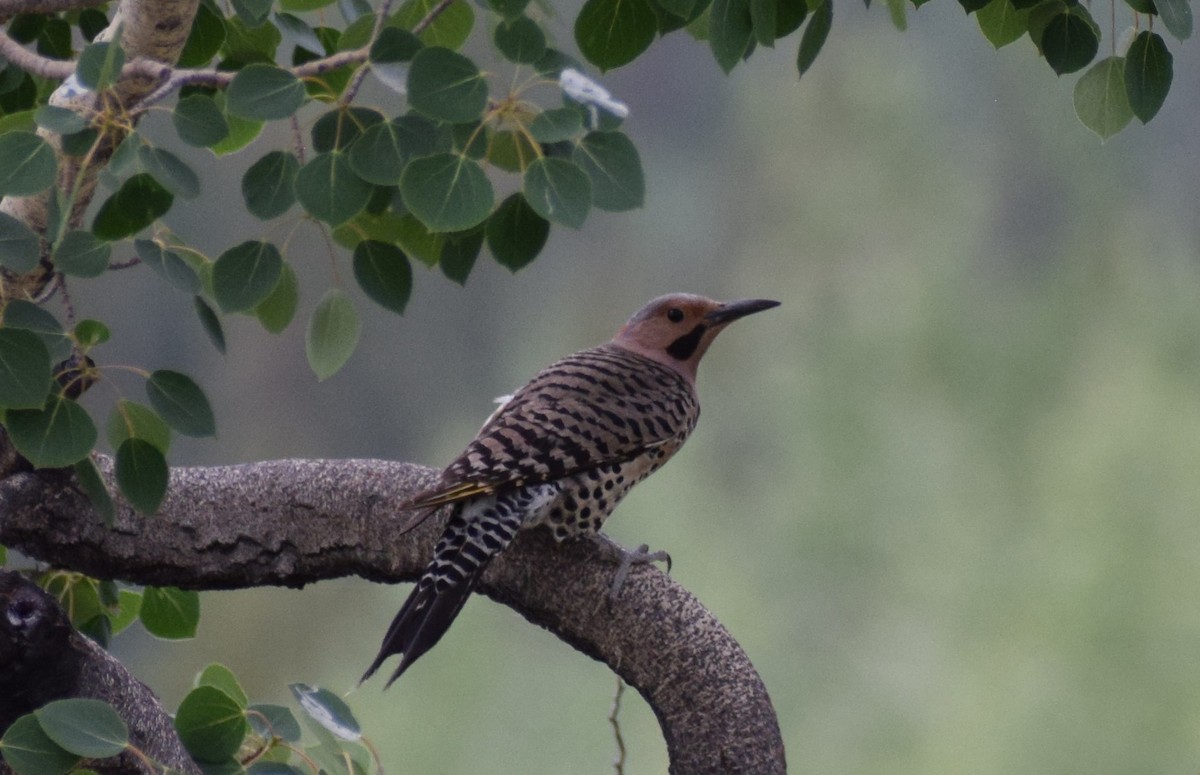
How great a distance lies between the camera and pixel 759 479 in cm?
724

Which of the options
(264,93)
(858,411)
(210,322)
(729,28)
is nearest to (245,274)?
(210,322)

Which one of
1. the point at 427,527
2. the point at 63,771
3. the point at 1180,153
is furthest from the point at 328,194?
the point at 1180,153

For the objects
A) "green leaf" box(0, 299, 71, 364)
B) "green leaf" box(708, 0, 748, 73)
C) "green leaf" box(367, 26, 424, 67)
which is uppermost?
"green leaf" box(708, 0, 748, 73)

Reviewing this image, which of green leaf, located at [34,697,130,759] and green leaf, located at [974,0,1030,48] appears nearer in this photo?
green leaf, located at [34,697,130,759]

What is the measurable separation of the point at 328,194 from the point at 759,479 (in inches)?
251

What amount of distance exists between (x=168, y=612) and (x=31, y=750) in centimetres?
46

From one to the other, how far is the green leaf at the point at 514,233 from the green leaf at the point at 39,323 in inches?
11.8

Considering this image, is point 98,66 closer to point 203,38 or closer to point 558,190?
point 558,190

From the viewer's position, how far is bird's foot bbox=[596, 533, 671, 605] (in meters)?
→ 1.35

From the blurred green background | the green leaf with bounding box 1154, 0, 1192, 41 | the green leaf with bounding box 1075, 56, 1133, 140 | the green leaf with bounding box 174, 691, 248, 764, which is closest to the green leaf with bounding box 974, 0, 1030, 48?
the green leaf with bounding box 1075, 56, 1133, 140

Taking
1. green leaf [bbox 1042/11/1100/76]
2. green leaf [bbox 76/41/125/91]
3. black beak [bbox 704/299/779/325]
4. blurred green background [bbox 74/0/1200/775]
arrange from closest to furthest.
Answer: green leaf [bbox 76/41/125/91], green leaf [bbox 1042/11/1100/76], black beak [bbox 704/299/779/325], blurred green background [bbox 74/0/1200/775]

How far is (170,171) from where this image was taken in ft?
2.94

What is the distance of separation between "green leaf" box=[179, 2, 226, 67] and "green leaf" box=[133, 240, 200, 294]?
11.5 inches

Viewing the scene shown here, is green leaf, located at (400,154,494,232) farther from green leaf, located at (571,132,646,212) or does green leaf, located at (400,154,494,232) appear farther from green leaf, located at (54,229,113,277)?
green leaf, located at (54,229,113,277)
